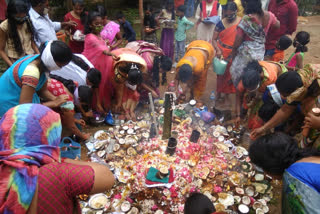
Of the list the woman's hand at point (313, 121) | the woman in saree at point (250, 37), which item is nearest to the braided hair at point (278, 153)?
the woman's hand at point (313, 121)

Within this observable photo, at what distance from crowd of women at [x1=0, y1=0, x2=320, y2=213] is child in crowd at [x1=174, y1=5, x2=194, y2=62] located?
0.11 ft

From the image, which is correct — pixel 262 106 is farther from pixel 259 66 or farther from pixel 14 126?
pixel 14 126

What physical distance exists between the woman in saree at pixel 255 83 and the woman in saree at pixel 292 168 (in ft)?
5.69

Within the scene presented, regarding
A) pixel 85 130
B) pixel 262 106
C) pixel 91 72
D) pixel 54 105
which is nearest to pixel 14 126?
pixel 54 105

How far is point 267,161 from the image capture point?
1755 mm

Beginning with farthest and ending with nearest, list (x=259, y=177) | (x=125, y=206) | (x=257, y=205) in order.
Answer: (x=259, y=177)
(x=257, y=205)
(x=125, y=206)

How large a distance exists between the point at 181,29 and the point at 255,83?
3422 millimetres

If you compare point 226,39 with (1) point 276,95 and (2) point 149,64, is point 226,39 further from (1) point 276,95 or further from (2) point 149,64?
(1) point 276,95

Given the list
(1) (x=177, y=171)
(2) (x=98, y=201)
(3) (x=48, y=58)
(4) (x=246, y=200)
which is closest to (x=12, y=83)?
(3) (x=48, y=58)

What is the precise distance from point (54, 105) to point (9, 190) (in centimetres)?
198

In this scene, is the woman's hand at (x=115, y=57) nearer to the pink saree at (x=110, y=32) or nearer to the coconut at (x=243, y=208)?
the pink saree at (x=110, y=32)

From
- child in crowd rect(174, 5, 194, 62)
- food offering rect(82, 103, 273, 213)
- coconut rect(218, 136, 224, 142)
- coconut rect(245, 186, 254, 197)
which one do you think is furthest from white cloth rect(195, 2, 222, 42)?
coconut rect(245, 186, 254, 197)

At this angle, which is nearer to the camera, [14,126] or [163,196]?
[14,126]

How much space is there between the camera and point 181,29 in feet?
20.1
